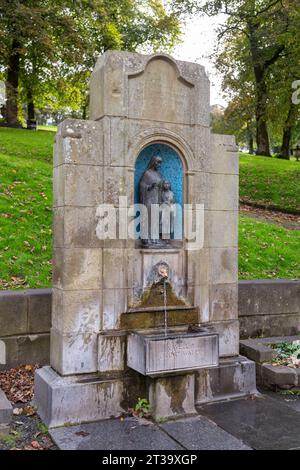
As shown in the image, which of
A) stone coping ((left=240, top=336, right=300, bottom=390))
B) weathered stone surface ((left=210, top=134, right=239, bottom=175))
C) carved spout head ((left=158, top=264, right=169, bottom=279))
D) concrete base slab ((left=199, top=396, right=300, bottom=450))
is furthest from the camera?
stone coping ((left=240, top=336, right=300, bottom=390))

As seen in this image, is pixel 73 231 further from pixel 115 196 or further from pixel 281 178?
pixel 281 178

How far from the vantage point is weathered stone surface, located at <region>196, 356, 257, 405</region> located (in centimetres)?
641

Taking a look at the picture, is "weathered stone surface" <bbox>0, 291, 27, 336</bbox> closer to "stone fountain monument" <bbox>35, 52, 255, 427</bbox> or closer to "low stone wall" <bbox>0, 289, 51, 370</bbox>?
"low stone wall" <bbox>0, 289, 51, 370</bbox>

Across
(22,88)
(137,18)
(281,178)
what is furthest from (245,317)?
(137,18)

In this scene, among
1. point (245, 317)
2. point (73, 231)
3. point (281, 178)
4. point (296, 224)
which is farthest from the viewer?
point (281, 178)

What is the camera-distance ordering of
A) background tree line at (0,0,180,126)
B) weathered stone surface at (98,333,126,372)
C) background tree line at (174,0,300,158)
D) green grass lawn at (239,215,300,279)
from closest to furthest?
weathered stone surface at (98,333,126,372), green grass lawn at (239,215,300,279), background tree line at (174,0,300,158), background tree line at (0,0,180,126)

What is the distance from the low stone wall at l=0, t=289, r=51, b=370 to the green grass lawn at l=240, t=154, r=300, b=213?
12.3 metres

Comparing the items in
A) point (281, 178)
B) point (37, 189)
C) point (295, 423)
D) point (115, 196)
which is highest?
point (281, 178)

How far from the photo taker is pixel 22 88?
31859 mm

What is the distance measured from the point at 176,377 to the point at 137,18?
3252cm

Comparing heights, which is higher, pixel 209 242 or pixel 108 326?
pixel 209 242

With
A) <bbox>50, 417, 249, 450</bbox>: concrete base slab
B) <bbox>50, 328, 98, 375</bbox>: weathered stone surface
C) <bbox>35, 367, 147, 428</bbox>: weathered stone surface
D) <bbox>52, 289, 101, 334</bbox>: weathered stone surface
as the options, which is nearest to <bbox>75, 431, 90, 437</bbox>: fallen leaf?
<bbox>50, 417, 249, 450</bbox>: concrete base slab

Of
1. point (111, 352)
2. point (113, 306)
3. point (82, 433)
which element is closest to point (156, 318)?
point (113, 306)

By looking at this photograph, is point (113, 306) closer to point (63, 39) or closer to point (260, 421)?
point (260, 421)
